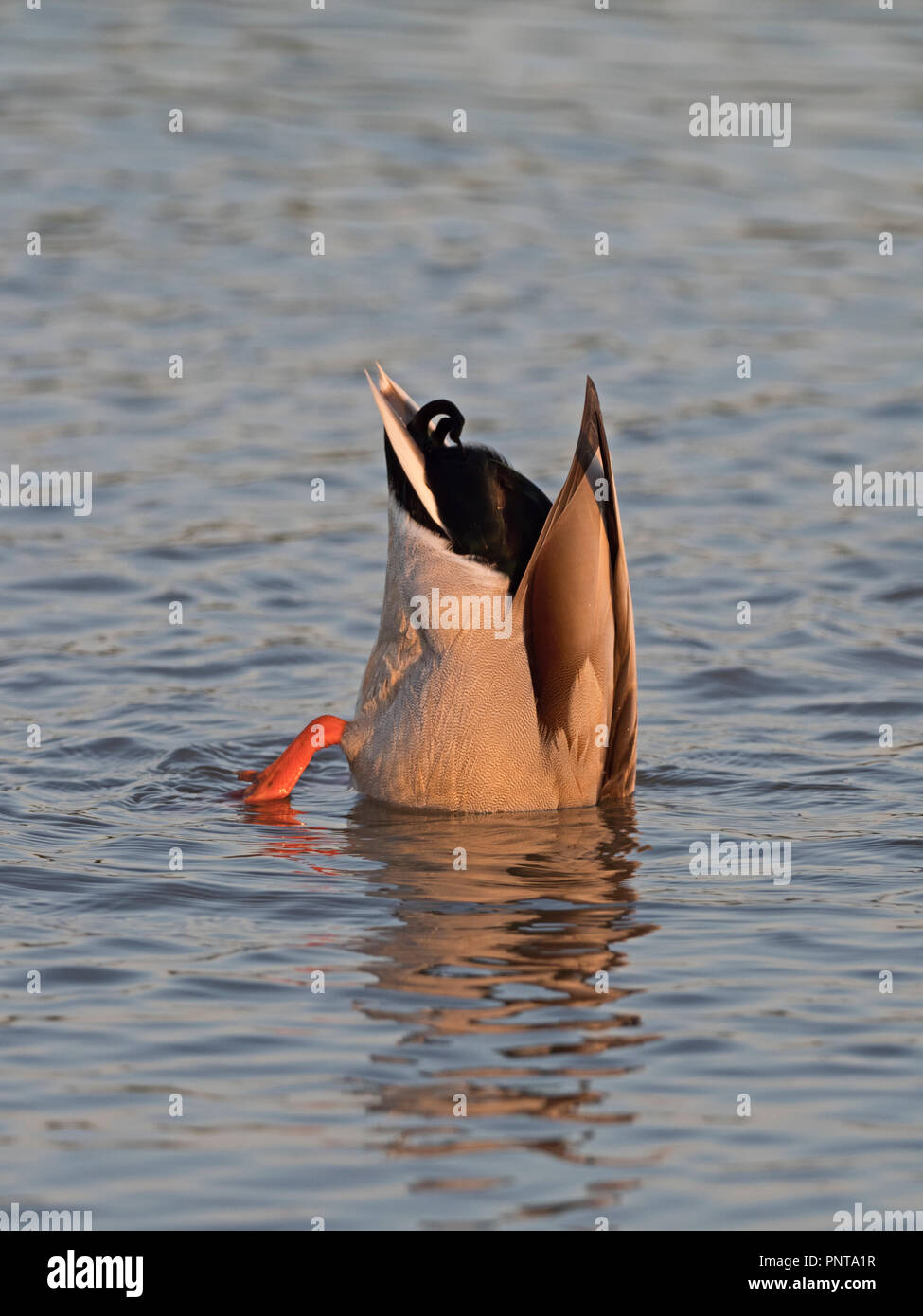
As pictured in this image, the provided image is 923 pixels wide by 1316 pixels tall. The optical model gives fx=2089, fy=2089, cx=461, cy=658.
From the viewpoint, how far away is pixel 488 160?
16172 mm

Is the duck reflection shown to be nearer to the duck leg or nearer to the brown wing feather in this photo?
the duck leg

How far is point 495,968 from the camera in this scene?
5.92 metres

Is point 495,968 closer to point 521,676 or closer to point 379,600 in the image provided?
point 521,676

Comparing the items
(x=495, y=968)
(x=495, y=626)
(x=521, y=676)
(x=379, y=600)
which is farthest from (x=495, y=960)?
(x=379, y=600)

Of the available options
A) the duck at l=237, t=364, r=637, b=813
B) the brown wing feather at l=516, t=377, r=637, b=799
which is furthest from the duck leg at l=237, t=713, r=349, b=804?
the brown wing feather at l=516, t=377, r=637, b=799

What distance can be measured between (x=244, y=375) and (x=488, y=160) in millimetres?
4752

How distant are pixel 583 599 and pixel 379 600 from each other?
2.80 meters

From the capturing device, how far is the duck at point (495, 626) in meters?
6.99

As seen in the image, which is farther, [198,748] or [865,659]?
[865,659]

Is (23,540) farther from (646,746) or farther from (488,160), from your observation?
(488,160)

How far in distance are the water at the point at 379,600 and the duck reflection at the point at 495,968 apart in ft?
0.06

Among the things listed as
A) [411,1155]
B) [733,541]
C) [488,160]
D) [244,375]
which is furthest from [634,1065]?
[488,160]

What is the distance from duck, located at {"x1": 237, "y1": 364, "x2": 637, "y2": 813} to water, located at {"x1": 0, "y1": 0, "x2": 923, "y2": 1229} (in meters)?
0.24
